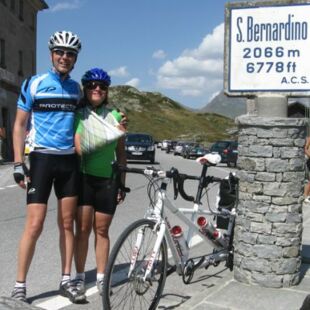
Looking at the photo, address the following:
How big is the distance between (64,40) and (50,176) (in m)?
1.14

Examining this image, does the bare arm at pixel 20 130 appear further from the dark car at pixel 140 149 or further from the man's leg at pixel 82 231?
the dark car at pixel 140 149

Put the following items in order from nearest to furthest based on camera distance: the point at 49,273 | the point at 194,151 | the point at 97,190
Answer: the point at 97,190 → the point at 49,273 → the point at 194,151

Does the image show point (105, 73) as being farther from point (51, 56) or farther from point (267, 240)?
point (267, 240)

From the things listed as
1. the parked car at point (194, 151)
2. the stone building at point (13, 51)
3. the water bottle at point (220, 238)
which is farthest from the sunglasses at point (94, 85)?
the parked car at point (194, 151)

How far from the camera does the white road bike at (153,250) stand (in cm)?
408

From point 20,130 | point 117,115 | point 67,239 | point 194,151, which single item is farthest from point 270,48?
point 194,151

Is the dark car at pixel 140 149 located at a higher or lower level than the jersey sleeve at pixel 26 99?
lower

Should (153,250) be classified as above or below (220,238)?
above

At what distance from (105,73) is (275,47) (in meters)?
1.62

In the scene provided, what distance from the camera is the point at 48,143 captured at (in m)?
4.70

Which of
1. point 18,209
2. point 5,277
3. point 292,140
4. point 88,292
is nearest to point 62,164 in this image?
point 88,292

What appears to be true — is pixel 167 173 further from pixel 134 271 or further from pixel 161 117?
pixel 161 117

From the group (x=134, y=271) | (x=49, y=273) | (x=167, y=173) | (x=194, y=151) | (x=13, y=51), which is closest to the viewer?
(x=134, y=271)

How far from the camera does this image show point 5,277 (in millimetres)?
5664
